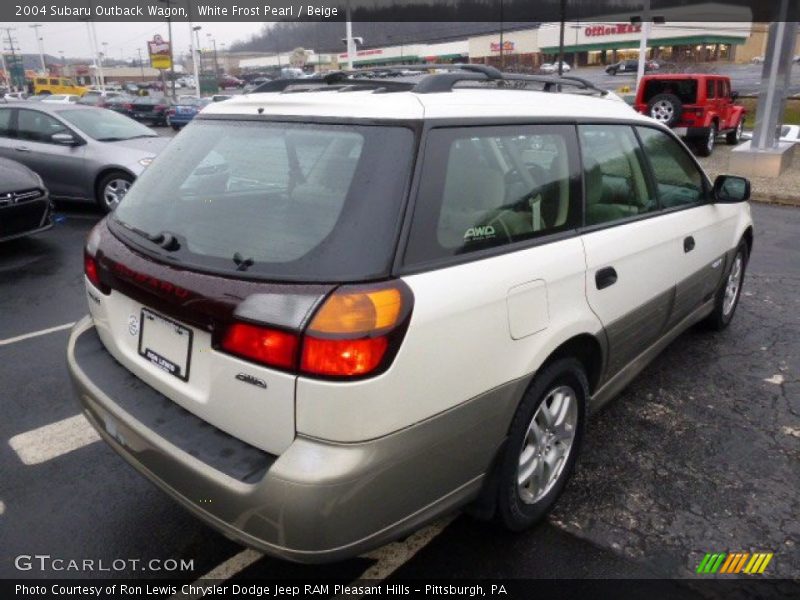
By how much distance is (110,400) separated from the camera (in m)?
2.30

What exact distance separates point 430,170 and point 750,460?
7.66 ft

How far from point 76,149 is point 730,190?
8.37m

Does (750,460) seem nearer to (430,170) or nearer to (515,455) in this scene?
(515,455)

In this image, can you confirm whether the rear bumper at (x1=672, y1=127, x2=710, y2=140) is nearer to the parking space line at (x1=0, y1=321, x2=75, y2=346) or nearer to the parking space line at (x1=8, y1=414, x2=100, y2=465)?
the parking space line at (x1=0, y1=321, x2=75, y2=346)

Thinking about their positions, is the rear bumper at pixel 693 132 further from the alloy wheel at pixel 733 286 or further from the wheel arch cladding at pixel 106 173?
the wheel arch cladding at pixel 106 173

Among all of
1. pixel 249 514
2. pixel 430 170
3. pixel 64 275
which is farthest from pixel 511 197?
pixel 64 275

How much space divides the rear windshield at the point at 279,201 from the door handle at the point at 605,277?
109 centimetres

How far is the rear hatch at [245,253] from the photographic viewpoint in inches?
72.1

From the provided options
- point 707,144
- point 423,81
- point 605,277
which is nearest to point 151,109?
point 707,144

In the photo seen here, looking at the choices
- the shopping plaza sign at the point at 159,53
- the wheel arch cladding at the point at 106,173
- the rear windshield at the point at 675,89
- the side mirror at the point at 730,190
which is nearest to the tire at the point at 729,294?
the side mirror at the point at 730,190

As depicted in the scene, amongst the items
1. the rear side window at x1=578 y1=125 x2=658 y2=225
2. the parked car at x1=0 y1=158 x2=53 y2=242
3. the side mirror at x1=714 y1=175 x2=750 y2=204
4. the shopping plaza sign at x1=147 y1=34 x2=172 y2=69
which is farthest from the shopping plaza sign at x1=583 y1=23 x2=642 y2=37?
the rear side window at x1=578 y1=125 x2=658 y2=225

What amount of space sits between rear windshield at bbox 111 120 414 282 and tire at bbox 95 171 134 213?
6829 millimetres

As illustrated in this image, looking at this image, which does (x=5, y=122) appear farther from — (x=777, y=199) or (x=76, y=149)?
(x=777, y=199)

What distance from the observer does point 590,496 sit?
112 inches
